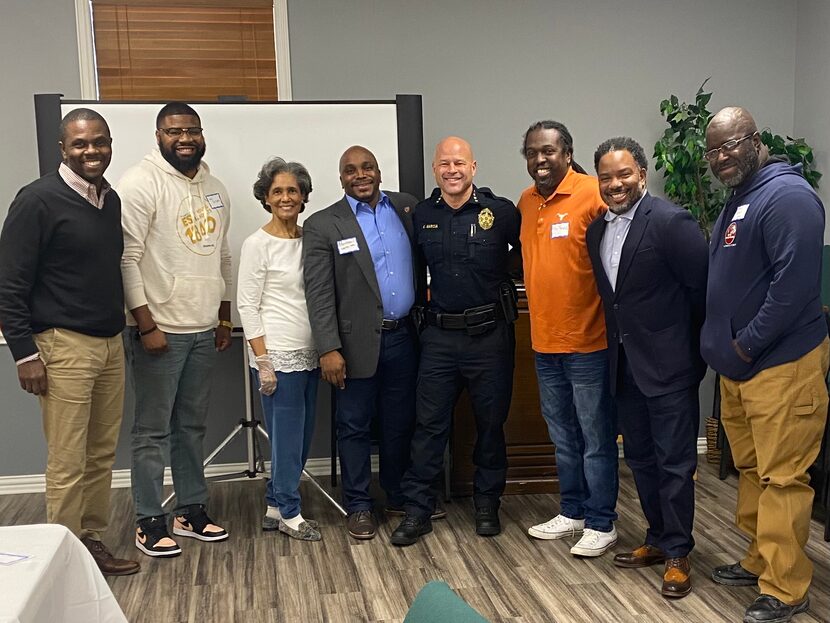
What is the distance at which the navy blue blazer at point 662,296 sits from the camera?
113 inches

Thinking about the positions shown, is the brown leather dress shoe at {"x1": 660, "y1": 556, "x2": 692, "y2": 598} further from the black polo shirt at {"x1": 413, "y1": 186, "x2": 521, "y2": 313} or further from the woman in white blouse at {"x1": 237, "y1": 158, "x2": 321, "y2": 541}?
the woman in white blouse at {"x1": 237, "y1": 158, "x2": 321, "y2": 541}

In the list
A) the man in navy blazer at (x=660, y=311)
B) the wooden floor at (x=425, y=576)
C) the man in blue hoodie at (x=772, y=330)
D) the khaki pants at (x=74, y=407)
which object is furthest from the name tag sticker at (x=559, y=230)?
the khaki pants at (x=74, y=407)

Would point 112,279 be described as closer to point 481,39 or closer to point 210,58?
point 210,58

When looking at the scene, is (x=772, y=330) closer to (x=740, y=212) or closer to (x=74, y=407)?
(x=740, y=212)

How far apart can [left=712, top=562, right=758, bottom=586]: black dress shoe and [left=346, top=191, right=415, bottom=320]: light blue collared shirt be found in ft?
5.16

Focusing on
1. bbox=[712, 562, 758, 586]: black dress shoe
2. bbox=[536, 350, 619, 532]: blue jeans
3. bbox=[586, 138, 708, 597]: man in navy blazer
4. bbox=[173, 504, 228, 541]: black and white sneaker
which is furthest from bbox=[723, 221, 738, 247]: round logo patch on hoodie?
bbox=[173, 504, 228, 541]: black and white sneaker

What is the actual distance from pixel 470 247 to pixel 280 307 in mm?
815

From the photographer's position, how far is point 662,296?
290 cm

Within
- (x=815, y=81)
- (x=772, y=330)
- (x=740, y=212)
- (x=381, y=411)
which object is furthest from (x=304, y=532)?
(x=815, y=81)

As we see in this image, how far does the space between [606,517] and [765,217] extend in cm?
138

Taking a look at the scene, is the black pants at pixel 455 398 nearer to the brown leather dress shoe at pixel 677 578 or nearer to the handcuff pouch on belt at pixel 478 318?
the handcuff pouch on belt at pixel 478 318

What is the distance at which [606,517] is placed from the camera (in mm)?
3344

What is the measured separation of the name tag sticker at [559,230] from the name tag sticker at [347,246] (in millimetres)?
805

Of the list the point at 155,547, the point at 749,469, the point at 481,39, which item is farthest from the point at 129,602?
the point at 481,39
